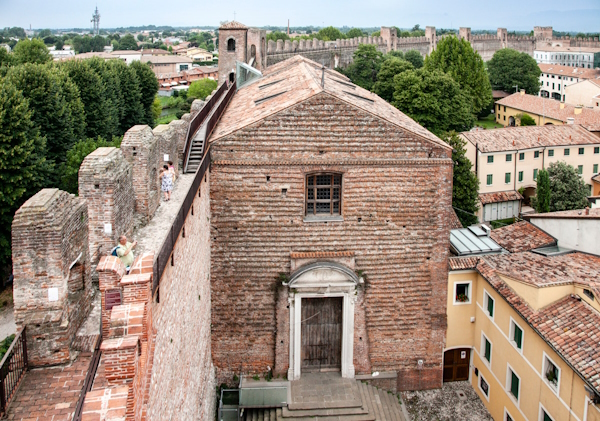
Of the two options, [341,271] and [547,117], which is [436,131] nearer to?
[547,117]

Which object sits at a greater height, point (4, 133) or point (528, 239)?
point (4, 133)

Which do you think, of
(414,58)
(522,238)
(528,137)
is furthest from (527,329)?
(414,58)

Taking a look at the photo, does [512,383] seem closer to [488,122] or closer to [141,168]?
[141,168]

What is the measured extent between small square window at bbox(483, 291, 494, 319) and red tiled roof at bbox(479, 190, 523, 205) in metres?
23.5

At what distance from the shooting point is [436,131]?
163 ft

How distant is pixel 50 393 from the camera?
348 inches

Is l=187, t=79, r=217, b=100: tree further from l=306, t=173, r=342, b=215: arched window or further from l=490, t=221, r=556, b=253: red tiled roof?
l=306, t=173, r=342, b=215: arched window

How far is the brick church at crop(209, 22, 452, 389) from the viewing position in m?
18.3

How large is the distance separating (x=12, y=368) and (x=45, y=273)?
4.83 ft

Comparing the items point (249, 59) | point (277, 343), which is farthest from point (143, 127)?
point (249, 59)

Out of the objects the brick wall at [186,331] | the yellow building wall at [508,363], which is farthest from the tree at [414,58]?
the brick wall at [186,331]

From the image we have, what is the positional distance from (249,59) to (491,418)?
2537 cm

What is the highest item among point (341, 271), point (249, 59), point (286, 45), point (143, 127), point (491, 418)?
point (286, 45)

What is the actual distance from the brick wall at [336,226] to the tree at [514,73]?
74850 millimetres
